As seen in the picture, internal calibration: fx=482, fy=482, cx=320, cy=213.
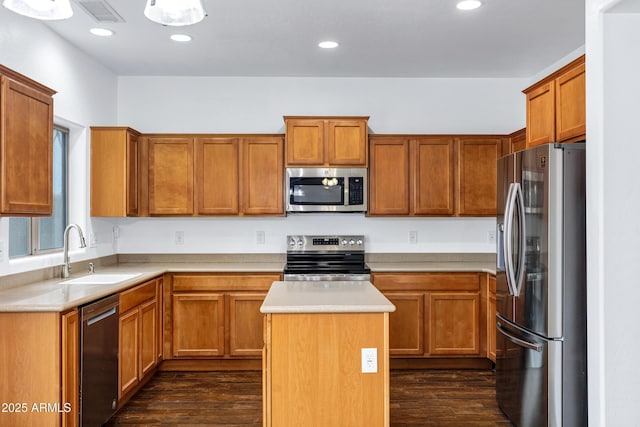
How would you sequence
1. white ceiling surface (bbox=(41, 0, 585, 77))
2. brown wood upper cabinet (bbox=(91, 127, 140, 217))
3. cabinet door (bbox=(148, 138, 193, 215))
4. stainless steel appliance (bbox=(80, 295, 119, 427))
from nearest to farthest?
1. stainless steel appliance (bbox=(80, 295, 119, 427))
2. white ceiling surface (bbox=(41, 0, 585, 77))
3. brown wood upper cabinet (bbox=(91, 127, 140, 217))
4. cabinet door (bbox=(148, 138, 193, 215))

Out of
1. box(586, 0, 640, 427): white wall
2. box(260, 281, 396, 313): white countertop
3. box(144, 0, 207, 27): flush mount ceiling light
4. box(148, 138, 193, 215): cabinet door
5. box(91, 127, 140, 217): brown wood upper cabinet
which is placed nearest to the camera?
box(144, 0, 207, 27): flush mount ceiling light

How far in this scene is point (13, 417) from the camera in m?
2.49

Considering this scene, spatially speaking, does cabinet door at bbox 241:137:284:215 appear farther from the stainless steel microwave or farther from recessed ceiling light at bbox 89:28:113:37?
recessed ceiling light at bbox 89:28:113:37

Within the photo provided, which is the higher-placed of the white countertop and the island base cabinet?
the white countertop

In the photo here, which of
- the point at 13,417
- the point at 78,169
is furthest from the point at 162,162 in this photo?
the point at 13,417

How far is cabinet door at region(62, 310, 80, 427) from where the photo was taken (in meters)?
2.52

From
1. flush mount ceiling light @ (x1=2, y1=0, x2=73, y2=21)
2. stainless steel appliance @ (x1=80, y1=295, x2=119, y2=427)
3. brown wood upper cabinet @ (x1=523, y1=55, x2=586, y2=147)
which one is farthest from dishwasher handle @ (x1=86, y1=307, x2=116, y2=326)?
brown wood upper cabinet @ (x1=523, y1=55, x2=586, y2=147)

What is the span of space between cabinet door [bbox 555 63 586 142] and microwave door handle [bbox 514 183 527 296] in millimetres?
424

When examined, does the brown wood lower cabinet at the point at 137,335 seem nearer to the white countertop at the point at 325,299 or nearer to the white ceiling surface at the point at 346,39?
the white countertop at the point at 325,299

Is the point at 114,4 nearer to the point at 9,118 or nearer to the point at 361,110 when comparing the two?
the point at 9,118

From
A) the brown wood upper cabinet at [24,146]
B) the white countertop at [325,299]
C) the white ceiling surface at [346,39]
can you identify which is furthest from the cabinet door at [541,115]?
the brown wood upper cabinet at [24,146]

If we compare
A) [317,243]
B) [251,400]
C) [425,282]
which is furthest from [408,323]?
[251,400]

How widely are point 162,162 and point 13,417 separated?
2.52 m

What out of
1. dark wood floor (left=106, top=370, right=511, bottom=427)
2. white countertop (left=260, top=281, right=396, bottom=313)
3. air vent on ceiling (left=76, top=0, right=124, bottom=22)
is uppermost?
air vent on ceiling (left=76, top=0, right=124, bottom=22)
